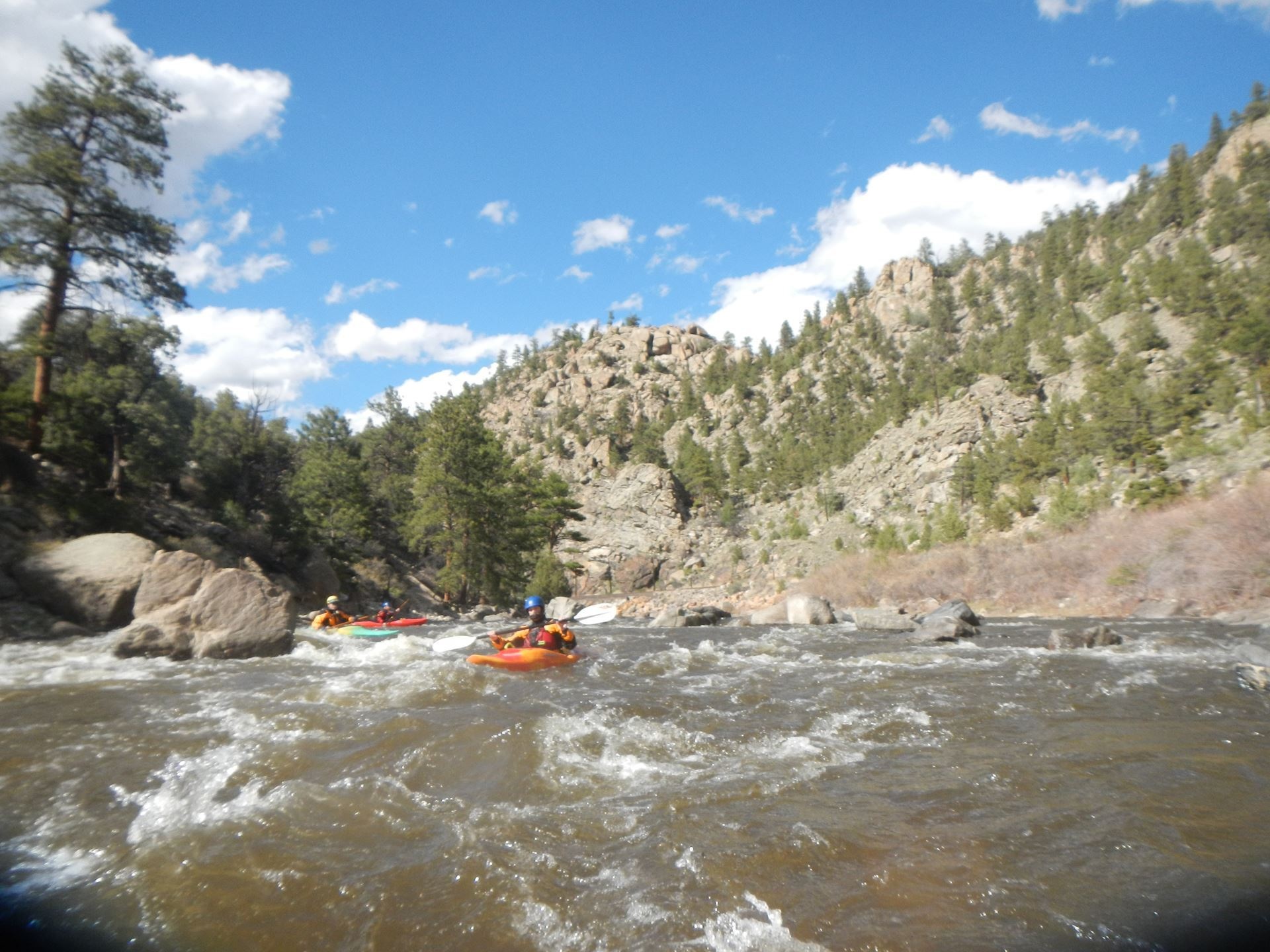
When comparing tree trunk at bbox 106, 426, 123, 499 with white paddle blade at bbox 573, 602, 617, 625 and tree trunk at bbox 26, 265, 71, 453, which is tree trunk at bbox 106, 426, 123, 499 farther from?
white paddle blade at bbox 573, 602, 617, 625

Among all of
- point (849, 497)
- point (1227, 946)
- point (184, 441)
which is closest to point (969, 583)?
point (1227, 946)

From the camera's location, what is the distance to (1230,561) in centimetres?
1683

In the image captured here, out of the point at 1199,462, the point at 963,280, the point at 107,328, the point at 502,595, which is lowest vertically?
the point at 502,595

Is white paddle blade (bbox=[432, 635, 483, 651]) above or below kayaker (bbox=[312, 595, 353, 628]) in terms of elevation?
below

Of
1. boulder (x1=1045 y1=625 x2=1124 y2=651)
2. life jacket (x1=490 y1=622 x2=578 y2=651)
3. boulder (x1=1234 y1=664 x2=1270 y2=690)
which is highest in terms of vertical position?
life jacket (x1=490 y1=622 x2=578 y2=651)

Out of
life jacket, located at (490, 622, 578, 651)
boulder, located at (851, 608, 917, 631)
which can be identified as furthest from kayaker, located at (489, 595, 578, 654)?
boulder, located at (851, 608, 917, 631)

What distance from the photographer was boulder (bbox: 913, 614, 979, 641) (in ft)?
48.8

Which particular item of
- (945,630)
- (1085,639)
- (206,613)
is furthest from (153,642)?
(1085,639)

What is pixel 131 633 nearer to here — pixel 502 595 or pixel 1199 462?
pixel 502 595

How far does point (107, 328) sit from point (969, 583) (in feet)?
97.8

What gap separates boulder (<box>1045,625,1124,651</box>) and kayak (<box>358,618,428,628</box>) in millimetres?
14529

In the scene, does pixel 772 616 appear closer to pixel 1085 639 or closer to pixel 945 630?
pixel 945 630

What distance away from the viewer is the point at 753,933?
3127mm

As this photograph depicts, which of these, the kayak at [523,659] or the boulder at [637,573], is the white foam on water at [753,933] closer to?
→ the kayak at [523,659]
